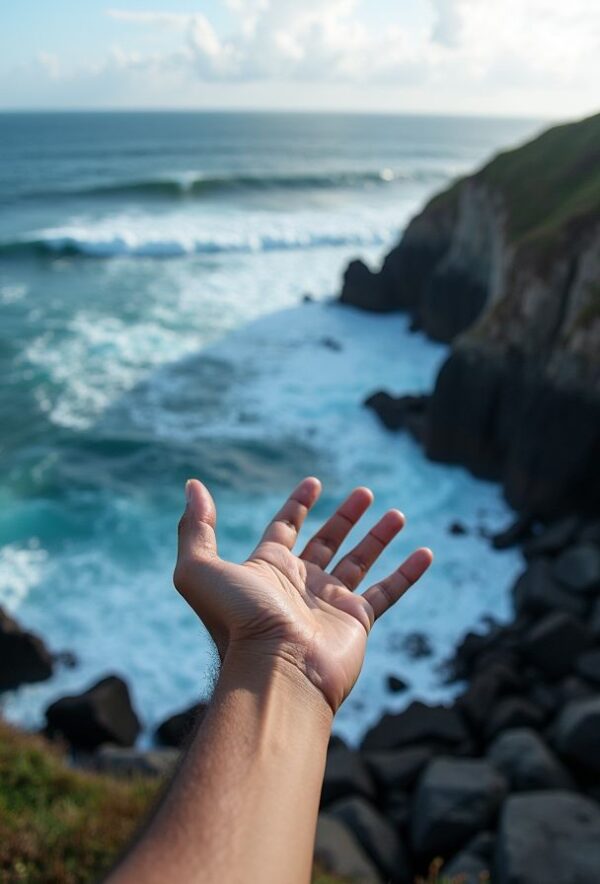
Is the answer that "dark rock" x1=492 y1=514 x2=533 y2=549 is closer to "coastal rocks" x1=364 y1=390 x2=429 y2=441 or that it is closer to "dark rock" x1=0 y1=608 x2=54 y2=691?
"coastal rocks" x1=364 y1=390 x2=429 y2=441

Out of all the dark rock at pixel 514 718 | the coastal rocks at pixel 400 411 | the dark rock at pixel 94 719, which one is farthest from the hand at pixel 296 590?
the coastal rocks at pixel 400 411

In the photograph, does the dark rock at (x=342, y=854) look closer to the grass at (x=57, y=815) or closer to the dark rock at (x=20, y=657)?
the grass at (x=57, y=815)

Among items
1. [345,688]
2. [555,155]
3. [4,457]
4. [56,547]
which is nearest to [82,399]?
[4,457]

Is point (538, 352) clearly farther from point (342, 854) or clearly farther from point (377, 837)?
point (342, 854)

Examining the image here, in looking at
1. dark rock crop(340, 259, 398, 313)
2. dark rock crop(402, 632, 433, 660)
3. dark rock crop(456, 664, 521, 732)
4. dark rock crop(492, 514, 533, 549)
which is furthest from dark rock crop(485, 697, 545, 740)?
dark rock crop(340, 259, 398, 313)

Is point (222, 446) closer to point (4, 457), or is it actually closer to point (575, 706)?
point (4, 457)

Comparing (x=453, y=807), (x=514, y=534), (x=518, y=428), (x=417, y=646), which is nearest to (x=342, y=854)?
(x=453, y=807)
